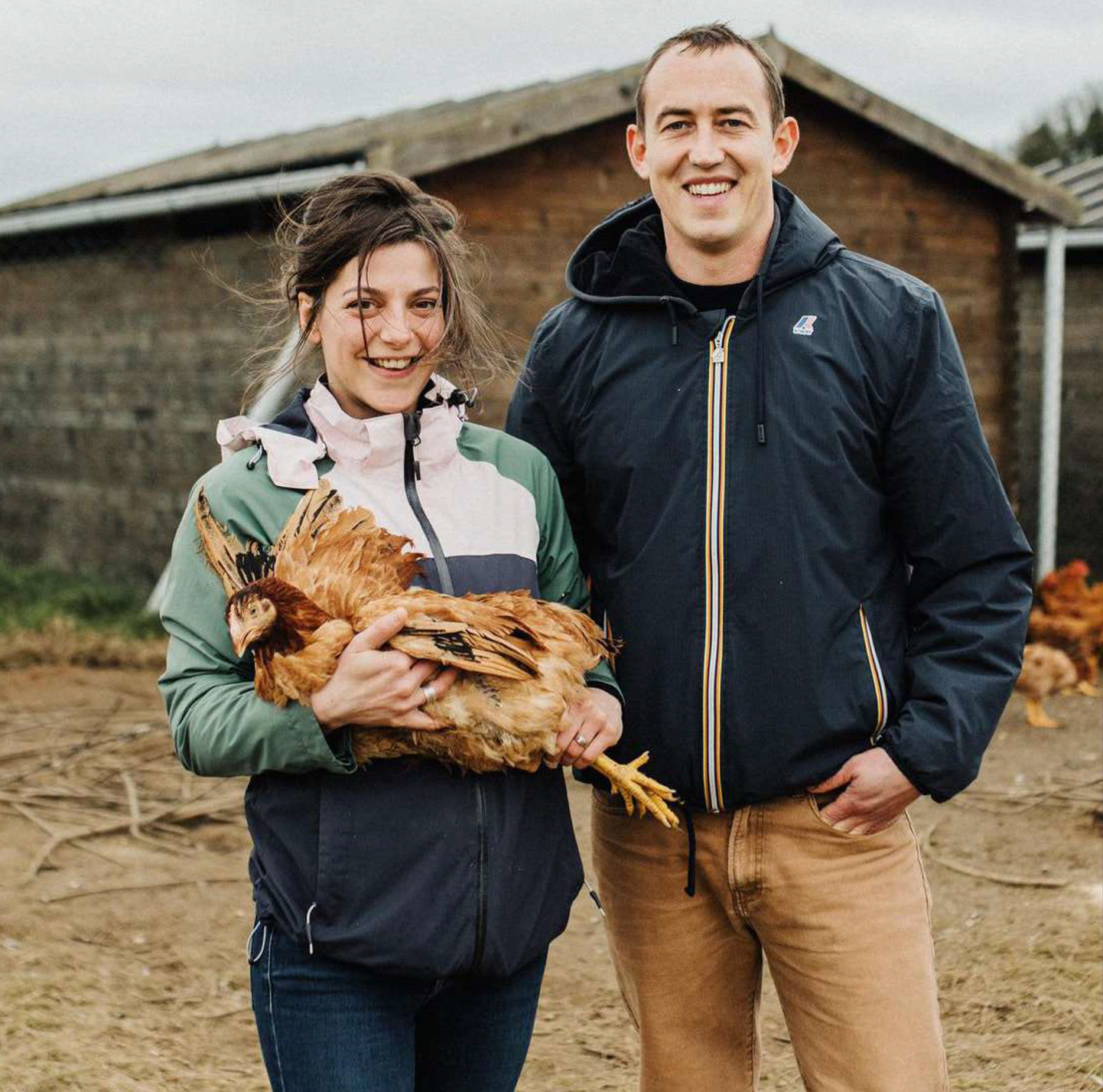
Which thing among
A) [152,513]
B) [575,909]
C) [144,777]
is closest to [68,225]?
[152,513]

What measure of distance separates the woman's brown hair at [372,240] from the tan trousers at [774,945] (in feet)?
3.13

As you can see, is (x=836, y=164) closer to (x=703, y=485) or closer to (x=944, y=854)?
(x=944, y=854)

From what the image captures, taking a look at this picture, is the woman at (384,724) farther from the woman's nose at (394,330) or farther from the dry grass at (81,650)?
the dry grass at (81,650)

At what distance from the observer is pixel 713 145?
7.74 ft

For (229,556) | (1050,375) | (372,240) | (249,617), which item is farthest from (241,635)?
(1050,375)

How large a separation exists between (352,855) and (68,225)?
9.10 m

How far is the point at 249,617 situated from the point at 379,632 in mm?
190

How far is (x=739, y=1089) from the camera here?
2.56 m

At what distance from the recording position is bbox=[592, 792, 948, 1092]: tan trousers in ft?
7.55

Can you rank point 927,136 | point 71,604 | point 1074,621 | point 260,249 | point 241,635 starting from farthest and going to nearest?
point 71,604
point 927,136
point 1074,621
point 260,249
point 241,635

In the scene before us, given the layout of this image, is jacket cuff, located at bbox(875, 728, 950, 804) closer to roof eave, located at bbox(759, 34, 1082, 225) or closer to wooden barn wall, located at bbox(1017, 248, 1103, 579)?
roof eave, located at bbox(759, 34, 1082, 225)

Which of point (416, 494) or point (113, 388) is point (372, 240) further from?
point (113, 388)

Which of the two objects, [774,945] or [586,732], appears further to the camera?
[774,945]

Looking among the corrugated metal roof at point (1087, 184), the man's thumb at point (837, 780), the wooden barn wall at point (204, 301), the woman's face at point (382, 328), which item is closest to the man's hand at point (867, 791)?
the man's thumb at point (837, 780)
